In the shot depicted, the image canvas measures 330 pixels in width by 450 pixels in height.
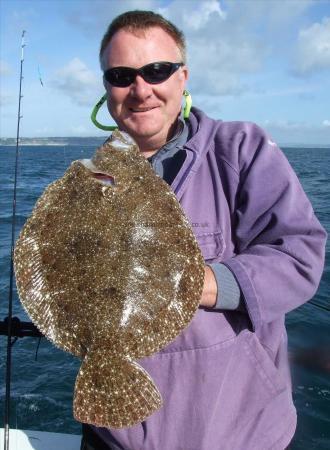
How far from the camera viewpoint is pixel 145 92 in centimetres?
292

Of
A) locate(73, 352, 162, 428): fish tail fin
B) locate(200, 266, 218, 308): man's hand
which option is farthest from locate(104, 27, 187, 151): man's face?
locate(73, 352, 162, 428): fish tail fin

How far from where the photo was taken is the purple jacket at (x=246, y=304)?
257 centimetres

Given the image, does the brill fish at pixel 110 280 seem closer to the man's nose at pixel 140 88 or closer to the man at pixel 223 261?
the man at pixel 223 261

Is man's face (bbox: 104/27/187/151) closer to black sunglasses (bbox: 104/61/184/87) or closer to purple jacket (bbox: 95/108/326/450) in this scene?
black sunglasses (bbox: 104/61/184/87)

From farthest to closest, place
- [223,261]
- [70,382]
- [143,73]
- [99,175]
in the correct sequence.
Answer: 1. [70,382]
2. [143,73]
3. [99,175]
4. [223,261]

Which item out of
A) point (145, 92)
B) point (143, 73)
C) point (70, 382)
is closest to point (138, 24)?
point (143, 73)

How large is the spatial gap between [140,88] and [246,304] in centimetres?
154

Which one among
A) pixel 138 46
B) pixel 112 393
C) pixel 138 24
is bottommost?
pixel 112 393

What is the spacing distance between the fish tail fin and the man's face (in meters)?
1.56

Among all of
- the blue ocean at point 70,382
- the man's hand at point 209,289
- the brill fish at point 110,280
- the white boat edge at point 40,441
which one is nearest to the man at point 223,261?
the man's hand at point 209,289

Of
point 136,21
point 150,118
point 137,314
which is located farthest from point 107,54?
point 137,314

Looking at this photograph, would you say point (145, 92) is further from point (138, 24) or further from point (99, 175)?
point (99, 175)

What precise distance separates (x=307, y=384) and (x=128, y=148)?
5.68m

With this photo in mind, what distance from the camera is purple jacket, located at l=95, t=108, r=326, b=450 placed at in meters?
2.57
